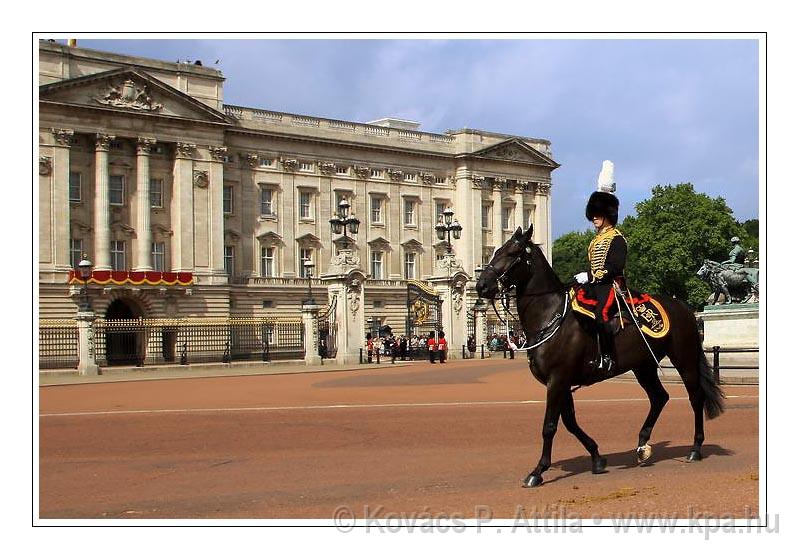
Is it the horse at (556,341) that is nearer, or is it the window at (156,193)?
the horse at (556,341)

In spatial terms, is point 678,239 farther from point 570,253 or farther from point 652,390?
point 652,390

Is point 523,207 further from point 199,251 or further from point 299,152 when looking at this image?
point 199,251

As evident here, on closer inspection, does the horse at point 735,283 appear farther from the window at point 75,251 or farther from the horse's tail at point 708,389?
the window at point 75,251

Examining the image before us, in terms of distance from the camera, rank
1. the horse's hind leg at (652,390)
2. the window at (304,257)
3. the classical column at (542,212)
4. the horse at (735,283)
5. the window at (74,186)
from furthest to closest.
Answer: the classical column at (542,212) → the window at (304,257) → the window at (74,186) → the horse at (735,283) → the horse's hind leg at (652,390)

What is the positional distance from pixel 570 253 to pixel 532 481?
99.6 m

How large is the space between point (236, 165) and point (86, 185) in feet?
31.8

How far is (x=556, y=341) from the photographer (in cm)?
980

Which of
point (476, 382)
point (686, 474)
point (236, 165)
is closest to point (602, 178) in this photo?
point (686, 474)

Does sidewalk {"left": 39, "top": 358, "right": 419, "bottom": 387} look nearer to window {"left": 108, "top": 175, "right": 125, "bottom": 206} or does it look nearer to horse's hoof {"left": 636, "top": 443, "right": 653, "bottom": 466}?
horse's hoof {"left": 636, "top": 443, "right": 653, "bottom": 466}

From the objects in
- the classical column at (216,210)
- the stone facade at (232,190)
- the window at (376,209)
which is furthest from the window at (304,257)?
the classical column at (216,210)

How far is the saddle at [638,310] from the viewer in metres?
9.92

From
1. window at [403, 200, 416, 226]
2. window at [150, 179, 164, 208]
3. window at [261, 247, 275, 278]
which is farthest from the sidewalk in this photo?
window at [403, 200, 416, 226]

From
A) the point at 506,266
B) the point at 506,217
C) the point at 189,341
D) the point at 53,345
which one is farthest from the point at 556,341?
the point at 506,217

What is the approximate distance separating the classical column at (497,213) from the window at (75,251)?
3008 centimetres
